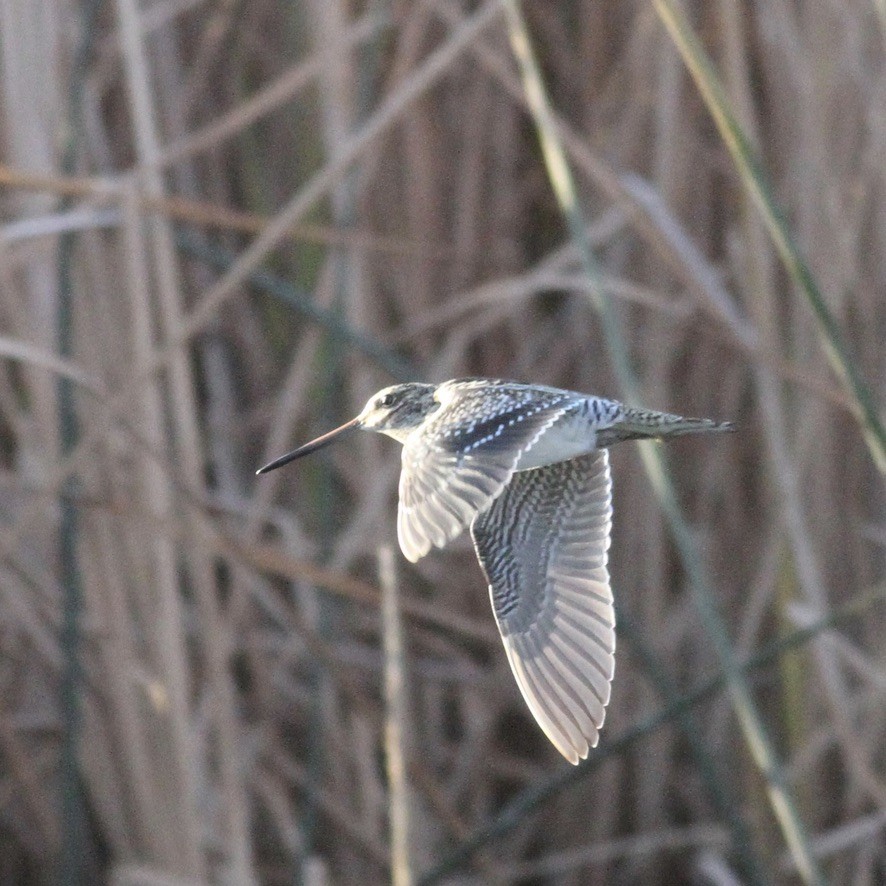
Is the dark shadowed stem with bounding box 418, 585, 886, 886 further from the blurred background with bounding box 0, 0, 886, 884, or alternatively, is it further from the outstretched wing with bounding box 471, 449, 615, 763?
the outstretched wing with bounding box 471, 449, 615, 763

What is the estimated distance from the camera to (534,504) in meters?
1.66

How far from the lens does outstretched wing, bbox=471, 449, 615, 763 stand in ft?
4.67

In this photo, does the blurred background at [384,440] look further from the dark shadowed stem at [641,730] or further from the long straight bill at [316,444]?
the long straight bill at [316,444]

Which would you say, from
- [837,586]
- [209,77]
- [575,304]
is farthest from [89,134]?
[837,586]

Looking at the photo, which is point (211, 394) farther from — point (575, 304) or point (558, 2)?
point (558, 2)

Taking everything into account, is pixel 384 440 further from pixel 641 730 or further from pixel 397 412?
pixel 641 730

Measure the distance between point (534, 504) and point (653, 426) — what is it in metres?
0.22

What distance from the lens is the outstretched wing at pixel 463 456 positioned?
3.84 feet

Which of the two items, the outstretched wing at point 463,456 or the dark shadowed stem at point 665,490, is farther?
the dark shadowed stem at point 665,490

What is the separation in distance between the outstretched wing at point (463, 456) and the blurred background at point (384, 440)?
15.6 inches

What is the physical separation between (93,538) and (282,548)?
415 mm

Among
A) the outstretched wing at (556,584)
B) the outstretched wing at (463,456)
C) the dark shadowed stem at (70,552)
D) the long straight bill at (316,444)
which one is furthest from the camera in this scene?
the dark shadowed stem at (70,552)

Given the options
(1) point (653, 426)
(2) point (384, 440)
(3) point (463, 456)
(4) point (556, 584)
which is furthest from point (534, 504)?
(2) point (384, 440)

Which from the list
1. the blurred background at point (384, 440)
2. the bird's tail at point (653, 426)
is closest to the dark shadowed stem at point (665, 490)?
the bird's tail at point (653, 426)
